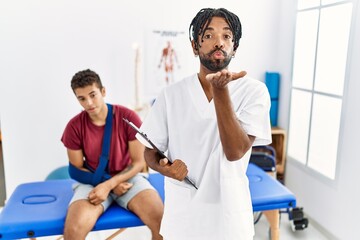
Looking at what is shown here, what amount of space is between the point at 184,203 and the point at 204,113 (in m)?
0.28

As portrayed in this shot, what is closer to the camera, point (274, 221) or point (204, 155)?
point (204, 155)

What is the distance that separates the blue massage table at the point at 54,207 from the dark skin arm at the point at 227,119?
98 centimetres

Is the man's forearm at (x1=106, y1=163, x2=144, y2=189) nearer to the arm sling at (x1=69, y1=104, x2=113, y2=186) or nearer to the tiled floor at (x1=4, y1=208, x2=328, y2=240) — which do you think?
the arm sling at (x1=69, y1=104, x2=113, y2=186)

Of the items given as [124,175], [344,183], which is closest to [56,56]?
[124,175]

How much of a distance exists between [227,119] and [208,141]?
0.58 ft

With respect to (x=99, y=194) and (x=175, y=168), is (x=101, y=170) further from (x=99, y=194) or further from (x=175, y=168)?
(x=175, y=168)

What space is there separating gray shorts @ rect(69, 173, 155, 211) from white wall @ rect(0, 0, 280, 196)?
0.86 metres

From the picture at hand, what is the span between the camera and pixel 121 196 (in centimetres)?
171

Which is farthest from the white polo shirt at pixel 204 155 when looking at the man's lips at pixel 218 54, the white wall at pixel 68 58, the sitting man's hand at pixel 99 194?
the white wall at pixel 68 58

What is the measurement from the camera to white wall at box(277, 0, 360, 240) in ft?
6.08

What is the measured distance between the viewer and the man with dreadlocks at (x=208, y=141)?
33.1 inches

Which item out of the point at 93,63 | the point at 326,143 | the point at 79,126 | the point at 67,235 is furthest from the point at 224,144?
the point at 93,63

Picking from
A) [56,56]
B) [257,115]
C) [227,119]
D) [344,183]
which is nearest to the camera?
[227,119]

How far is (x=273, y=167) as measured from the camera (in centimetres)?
235
